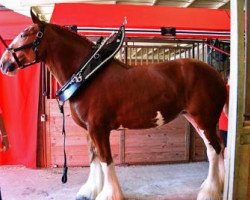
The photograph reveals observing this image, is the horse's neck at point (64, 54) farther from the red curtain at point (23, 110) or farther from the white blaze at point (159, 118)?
the red curtain at point (23, 110)

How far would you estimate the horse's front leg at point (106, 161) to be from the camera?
2281 millimetres

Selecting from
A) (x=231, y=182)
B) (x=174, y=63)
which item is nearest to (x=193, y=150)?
(x=174, y=63)

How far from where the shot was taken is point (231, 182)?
37.5 inches

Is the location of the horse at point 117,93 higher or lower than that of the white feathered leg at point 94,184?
higher

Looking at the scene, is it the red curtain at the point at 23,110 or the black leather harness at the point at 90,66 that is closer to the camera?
the black leather harness at the point at 90,66

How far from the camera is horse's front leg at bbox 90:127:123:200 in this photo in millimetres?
2281

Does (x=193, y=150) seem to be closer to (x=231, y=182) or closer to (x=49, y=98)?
(x=49, y=98)

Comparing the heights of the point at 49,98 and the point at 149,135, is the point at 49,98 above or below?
above

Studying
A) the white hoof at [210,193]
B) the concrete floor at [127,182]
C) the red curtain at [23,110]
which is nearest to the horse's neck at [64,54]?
the concrete floor at [127,182]

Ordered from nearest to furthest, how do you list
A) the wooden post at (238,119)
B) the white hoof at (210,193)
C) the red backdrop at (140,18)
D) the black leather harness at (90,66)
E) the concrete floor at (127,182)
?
the wooden post at (238,119)
the black leather harness at (90,66)
the white hoof at (210,193)
the concrete floor at (127,182)
the red backdrop at (140,18)

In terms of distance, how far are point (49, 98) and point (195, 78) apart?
2.06 metres

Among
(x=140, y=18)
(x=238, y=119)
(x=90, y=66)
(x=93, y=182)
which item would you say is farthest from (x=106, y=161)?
(x=140, y=18)

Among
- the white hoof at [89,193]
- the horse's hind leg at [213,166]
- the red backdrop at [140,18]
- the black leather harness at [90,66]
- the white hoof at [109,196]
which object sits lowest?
the white hoof at [89,193]

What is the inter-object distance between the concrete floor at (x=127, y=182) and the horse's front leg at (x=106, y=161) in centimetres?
38
